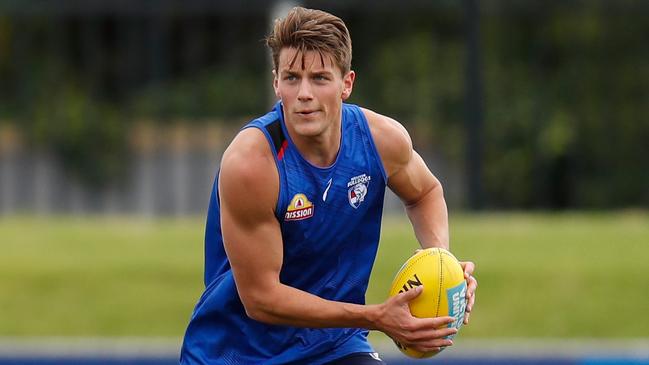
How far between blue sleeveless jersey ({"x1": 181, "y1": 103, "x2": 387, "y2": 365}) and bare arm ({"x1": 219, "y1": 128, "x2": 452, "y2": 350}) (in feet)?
0.28

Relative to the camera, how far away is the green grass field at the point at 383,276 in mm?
10016

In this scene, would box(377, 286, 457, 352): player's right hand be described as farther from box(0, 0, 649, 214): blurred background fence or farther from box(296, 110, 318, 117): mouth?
box(0, 0, 649, 214): blurred background fence

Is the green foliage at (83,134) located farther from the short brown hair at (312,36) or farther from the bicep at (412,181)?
the short brown hair at (312,36)

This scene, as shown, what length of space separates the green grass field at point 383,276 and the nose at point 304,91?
17.3 ft

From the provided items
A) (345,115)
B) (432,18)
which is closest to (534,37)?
(432,18)

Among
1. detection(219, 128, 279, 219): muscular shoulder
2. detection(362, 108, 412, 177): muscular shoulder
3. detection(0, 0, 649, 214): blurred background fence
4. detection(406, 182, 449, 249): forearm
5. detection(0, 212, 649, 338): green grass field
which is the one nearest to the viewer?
detection(219, 128, 279, 219): muscular shoulder

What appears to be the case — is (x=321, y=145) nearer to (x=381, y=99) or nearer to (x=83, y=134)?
(x=381, y=99)

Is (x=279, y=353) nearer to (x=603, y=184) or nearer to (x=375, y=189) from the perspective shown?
(x=375, y=189)

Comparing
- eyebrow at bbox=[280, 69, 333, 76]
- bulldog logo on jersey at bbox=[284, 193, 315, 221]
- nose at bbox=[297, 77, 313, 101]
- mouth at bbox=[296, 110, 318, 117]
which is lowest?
bulldog logo on jersey at bbox=[284, 193, 315, 221]

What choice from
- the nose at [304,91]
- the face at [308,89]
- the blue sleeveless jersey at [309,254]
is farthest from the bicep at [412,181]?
the nose at [304,91]

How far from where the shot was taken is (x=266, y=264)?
16.6ft

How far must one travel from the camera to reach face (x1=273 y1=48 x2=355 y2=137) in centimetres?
488

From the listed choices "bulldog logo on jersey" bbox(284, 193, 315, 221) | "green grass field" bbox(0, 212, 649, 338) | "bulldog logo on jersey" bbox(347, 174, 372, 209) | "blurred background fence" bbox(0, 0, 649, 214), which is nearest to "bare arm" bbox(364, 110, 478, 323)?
"bulldog logo on jersey" bbox(347, 174, 372, 209)

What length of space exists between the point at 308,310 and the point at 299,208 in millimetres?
385
